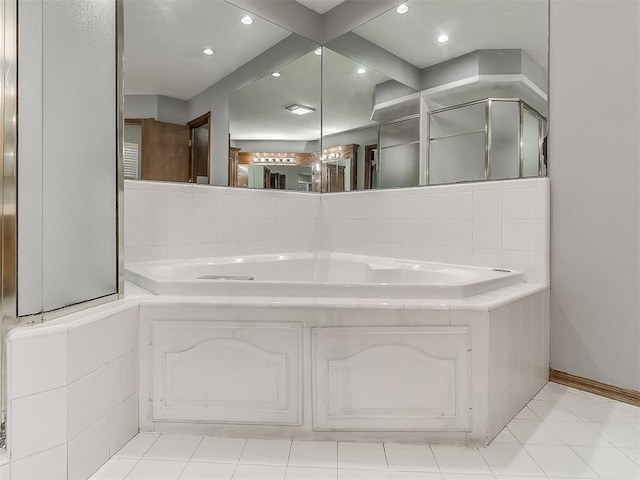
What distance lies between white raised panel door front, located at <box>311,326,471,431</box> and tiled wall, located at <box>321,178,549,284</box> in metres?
0.87

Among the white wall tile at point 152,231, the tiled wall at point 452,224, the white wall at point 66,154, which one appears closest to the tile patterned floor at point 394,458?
the white wall at point 66,154

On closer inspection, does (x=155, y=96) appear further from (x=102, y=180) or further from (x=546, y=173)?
(x=546, y=173)

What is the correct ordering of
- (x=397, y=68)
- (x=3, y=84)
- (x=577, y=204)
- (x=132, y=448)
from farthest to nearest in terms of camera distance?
1. (x=397, y=68)
2. (x=577, y=204)
3. (x=132, y=448)
4. (x=3, y=84)

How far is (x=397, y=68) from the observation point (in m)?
2.57

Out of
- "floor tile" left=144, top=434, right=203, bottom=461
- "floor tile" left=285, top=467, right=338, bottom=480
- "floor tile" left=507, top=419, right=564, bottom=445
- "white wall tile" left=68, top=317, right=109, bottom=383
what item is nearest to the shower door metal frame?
"white wall tile" left=68, top=317, right=109, bottom=383

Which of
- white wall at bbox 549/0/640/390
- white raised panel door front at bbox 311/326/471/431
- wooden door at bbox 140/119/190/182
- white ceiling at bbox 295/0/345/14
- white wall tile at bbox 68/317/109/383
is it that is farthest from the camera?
white ceiling at bbox 295/0/345/14

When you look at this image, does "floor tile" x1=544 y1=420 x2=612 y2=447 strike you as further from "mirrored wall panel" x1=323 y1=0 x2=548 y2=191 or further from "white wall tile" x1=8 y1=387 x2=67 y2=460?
"white wall tile" x1=8 y1=387 x2=67 y2=460

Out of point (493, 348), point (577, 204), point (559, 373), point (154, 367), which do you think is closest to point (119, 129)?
point (154, 367)

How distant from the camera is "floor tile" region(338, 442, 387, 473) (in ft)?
4.04

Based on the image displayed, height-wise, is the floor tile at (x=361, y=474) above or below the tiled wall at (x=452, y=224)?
below

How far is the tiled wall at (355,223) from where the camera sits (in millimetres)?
1984

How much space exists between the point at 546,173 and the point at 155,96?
7.11 ft

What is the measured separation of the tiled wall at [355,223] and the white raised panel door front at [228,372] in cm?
91

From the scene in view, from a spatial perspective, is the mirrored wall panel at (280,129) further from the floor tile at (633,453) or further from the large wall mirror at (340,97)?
the floor tile at (633,453)
